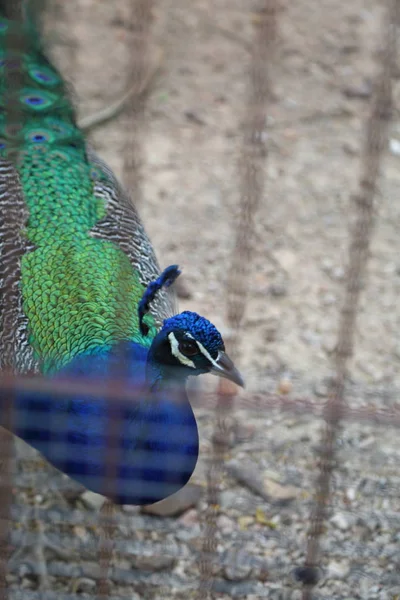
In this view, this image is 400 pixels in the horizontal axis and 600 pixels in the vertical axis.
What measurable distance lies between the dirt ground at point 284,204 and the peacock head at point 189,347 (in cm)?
61

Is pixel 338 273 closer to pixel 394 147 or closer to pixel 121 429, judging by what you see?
pixel 394 147

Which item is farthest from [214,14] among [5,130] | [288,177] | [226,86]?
[5,130]

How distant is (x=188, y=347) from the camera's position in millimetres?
1827

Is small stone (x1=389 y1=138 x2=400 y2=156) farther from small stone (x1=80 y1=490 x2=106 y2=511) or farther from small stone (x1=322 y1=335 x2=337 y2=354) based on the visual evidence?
small stone (x1=80 y1=490 x2=106 y2=511)

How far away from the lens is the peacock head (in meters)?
1.82

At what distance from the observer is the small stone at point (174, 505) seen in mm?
2295

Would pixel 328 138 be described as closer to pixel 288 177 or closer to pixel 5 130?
pixel 288 177

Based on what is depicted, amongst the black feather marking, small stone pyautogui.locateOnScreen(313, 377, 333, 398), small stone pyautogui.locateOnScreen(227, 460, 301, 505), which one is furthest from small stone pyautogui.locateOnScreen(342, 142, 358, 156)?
the black feather marking

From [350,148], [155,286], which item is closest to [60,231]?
[155,286]

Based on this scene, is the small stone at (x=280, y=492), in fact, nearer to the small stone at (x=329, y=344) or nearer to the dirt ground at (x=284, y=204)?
the dirt ground at (x=284, y=204)

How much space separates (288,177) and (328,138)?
36 centimetres

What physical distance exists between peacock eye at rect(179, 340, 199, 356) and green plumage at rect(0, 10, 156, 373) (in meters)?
0.21

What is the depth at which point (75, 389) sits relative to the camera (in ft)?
4.76

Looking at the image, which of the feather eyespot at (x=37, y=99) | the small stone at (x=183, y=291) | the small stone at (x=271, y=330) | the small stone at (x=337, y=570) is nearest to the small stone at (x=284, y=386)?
the small stone at (x=271, y=330)
